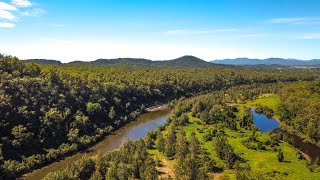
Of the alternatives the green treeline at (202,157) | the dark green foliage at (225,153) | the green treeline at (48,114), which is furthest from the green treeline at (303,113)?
the green treeline at (48,114)

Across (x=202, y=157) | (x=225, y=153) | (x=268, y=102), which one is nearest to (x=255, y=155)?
(x=225, y=153)

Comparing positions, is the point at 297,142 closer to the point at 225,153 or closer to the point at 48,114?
the point at 225,153

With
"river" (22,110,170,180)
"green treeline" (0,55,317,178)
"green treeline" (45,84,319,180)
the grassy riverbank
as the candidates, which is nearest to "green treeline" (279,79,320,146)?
"green treeline" (45,84,319,180)

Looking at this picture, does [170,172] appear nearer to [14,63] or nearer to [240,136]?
[240,136]

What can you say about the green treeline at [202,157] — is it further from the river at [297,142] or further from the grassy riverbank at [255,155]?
the river at [297,142]

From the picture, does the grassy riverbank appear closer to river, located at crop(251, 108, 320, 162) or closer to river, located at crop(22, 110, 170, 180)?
river, located at crop(251, 108, 320, 162)

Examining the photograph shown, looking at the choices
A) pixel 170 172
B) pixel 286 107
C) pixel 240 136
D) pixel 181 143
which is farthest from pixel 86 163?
pixel 286 107
